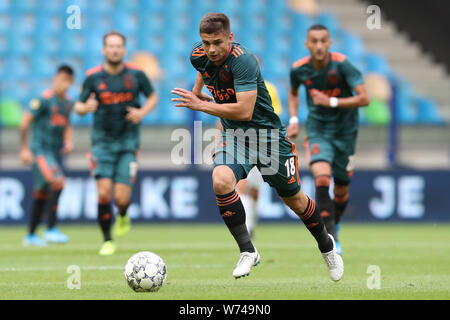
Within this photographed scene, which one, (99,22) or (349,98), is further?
(99,22)

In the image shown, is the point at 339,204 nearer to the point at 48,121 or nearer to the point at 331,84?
the point at 331,84

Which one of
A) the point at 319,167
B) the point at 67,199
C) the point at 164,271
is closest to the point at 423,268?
the point at 319,167

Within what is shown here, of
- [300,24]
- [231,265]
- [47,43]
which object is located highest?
[300,24]

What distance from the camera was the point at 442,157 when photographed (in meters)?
15.2

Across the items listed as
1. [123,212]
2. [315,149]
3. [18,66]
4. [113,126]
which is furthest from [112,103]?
[18,66]

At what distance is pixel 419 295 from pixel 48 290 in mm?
2531

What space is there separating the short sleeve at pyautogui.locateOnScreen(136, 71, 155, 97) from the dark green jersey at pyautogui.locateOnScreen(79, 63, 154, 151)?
75 mm

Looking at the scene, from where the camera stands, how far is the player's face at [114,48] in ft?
31.3

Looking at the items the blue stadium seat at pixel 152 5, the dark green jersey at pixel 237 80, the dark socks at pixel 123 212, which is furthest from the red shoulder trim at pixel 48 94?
the blue stadium seat at pixel 152 5

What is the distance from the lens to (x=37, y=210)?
38.8 feet

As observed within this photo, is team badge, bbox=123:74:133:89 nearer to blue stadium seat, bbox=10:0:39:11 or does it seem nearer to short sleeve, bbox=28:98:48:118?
short sleeve, bbox=28:98:48:118

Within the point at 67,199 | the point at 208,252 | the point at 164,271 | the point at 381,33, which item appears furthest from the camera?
the point at 381,33

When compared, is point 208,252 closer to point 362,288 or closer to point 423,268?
point 423,268

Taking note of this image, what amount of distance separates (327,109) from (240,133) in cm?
301
